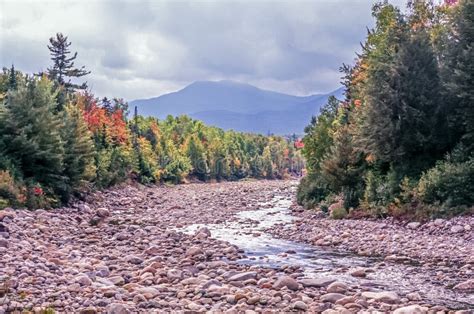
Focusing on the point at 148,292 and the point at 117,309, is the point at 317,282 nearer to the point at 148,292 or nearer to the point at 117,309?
the point at 148,292

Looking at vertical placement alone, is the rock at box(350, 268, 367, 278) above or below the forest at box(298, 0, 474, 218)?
below

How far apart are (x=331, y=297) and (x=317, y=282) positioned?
133 cm

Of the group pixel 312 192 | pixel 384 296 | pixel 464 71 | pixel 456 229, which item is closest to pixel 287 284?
pixel 384 296

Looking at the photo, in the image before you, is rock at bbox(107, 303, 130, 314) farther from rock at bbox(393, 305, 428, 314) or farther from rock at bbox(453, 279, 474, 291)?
rock at bbox(453, 279, 474, 291)

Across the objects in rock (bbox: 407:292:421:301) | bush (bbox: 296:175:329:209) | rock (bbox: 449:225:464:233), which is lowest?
rock (bbox: 407:292:421:301)

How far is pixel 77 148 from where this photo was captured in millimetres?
29016

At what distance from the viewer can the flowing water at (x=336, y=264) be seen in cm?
1051

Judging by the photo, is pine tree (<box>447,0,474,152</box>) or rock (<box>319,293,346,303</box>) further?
pine tree (<box>447,0,474,152</box>)

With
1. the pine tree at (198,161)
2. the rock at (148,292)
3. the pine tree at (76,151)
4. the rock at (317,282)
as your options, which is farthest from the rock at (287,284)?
the pine tree at (198,161)

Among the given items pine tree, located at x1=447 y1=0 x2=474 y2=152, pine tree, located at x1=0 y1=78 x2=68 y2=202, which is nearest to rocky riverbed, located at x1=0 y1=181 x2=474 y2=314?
pine tree, located at x1=0 y1=78 x2=68 y2=202

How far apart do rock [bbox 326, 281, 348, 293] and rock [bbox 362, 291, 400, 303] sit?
1.67 ft

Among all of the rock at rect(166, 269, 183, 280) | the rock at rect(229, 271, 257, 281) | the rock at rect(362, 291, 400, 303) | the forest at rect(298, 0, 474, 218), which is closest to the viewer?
the rock at rect(362, 291, 400, 303)

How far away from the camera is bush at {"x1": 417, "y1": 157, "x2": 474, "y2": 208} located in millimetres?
18016

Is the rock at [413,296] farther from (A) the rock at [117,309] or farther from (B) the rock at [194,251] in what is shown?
(B) the rock at [194,251]
